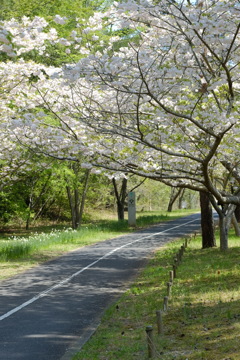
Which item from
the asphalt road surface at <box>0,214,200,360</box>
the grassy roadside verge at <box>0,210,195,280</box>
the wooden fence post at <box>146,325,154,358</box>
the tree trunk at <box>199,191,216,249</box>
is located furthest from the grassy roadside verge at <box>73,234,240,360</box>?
the grassy roadside verge at <box>0,210,195,280</box>

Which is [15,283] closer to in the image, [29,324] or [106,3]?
[29,324]

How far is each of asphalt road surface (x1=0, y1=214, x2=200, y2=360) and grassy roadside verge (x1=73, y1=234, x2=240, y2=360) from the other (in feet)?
1.35

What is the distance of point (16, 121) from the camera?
12.4 meters

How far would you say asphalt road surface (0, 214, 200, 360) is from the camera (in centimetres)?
689

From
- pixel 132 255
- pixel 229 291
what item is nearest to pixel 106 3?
pixel 132 255

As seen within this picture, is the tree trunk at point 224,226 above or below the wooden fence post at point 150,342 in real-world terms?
above

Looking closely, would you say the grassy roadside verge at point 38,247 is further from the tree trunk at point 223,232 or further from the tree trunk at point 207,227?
the tree trunk at point 223,232

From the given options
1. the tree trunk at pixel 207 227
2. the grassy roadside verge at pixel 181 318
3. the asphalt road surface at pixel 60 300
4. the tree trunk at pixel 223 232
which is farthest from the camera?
the tree trunk at pixel 207 227

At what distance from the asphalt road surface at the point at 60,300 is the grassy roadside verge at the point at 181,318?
41 centimetres

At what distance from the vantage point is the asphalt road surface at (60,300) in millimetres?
6887

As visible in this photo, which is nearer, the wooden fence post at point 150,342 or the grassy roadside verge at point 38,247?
the wooden fence post at point 150,342

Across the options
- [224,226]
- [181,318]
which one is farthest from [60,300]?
[224,226]

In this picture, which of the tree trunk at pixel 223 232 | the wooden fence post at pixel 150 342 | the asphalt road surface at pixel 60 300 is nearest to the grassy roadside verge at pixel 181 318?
the wooden fence post at pixel 150 342

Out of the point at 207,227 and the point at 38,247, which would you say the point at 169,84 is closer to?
the point at 207,227
